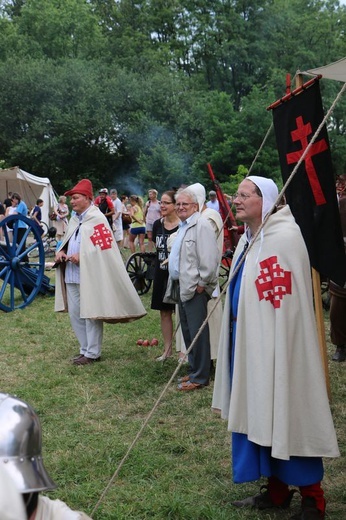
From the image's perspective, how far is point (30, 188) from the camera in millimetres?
24031

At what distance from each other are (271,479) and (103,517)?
91cm

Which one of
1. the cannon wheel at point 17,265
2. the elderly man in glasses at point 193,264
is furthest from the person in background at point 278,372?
the cannon wheel at point 17,265

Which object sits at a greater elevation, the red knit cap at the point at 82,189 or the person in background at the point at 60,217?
the red knit cap at the point at 82,189

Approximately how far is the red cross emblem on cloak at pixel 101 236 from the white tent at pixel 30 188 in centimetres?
1615

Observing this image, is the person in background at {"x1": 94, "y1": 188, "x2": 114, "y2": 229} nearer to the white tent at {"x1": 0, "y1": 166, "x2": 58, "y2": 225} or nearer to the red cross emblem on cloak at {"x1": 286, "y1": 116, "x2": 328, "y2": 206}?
the white tent at {"x1": 0, "y1": 166, "x2": 58, "y2": 225}

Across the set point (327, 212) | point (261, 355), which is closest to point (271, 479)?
point (261, 355)

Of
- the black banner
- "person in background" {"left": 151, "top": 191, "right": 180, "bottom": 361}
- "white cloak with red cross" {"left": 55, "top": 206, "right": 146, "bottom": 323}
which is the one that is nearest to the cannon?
"white cloak with red cross" {"left": 55, "top": 206, "right": 146, "bottom": 323}

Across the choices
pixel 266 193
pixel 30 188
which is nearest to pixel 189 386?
pixel 266 193

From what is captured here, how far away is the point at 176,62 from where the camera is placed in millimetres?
46812

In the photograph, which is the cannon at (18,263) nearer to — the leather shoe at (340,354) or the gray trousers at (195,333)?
the gray trousers at (195,333)

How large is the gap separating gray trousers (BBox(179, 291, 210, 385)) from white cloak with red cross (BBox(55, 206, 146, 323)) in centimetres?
112

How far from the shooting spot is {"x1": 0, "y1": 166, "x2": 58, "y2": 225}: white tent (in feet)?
74.6

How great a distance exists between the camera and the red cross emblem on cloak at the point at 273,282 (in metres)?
3.42

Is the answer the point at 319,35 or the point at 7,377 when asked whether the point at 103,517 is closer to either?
the point at 7,377
